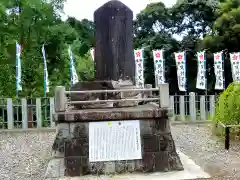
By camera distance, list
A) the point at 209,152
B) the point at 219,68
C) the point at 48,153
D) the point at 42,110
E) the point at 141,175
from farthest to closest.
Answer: the point at 219,68
the point at 42,110
the point at 48,153
the point at 209,152
the point at 141,175

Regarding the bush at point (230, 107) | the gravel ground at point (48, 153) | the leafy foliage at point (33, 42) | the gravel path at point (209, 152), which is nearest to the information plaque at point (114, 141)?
the gravel ground at point (48, 153)

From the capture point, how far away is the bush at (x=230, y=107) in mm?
8445

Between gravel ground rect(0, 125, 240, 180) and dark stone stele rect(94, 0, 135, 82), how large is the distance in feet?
7.34

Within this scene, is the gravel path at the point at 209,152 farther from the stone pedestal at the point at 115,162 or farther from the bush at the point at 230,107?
the stone pedestal at the point at 115,162

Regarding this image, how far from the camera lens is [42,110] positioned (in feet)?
38.4

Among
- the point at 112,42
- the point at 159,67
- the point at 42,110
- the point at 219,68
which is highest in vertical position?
the point at 112,42

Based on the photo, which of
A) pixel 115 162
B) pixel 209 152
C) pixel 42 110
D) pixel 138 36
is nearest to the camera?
pixel 115 162

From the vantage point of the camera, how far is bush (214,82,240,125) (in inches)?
332

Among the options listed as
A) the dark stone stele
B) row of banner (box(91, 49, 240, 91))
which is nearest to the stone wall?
the dark stone stele

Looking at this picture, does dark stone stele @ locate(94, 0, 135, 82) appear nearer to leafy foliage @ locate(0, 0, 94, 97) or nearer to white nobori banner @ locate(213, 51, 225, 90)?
white nobori banner @ locate(213, 51, 225, 90)

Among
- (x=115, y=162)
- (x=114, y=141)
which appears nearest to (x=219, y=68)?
(x=114, y=141)

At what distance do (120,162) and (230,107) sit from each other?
3.84m

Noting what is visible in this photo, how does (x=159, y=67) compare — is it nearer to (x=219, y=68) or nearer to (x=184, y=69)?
(x=184, y=69)

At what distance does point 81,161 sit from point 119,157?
655mm
